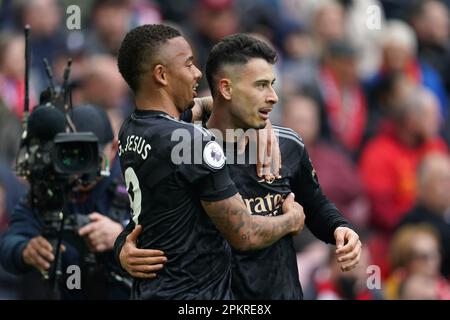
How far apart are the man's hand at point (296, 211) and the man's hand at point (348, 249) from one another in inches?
7.4

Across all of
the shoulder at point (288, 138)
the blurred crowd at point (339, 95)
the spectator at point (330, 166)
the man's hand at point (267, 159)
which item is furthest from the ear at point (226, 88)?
the spectator at point (330, 166)

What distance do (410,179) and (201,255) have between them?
5674 millimetres

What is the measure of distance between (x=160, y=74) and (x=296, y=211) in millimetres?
943

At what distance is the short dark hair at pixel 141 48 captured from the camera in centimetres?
595

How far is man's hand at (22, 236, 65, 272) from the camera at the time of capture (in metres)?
7.20

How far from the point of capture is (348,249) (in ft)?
19.8

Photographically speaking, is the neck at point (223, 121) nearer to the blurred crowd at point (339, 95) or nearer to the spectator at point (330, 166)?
the blurred crowd at point (339, 95)

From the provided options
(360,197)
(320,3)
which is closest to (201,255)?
(360,197)

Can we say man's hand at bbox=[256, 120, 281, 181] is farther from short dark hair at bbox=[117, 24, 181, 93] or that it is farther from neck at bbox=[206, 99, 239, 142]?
short dark hair at bbox=[117, 24, 181, 93]

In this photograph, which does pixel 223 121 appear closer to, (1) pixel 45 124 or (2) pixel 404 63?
(1) pixel 45 124

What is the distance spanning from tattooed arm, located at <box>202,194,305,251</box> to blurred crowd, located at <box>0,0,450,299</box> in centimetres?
303

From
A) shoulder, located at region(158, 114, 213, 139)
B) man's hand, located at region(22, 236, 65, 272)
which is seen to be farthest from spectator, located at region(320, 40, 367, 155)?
shoulder, located at region(158, 114, 213, 139)

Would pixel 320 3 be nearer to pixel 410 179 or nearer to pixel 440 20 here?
pixel 440 20

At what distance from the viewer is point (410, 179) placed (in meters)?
11.3
